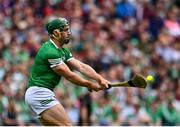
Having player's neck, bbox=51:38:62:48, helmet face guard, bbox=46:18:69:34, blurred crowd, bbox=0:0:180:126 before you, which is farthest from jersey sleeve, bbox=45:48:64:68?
blurred crowd, bbox=0:0:180:126

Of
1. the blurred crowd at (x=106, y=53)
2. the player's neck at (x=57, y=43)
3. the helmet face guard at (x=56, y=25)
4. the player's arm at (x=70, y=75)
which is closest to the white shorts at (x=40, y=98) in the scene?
the player's arm at (x=70, y=75)

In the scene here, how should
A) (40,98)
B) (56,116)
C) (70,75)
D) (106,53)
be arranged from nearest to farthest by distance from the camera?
1. (70,75)
2. (56,116)
3. (40,98)
4. (106,53)

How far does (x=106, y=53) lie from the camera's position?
18.8 meters

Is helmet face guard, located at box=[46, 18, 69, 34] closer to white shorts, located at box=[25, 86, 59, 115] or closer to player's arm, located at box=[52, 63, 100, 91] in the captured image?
player's arm, located at box=[52, 63, 100, 91]

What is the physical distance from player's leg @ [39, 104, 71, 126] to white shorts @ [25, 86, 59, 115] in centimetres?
6

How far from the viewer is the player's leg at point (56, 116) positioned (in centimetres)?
1121

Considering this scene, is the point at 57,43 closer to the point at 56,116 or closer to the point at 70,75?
the point at 70,75

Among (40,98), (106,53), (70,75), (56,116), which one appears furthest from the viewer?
(106,53)

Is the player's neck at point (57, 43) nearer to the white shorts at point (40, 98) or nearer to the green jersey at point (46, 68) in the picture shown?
the green jersey at point (46, 68)

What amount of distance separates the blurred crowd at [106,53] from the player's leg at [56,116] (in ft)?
15.6

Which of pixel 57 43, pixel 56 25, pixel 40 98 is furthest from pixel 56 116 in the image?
pixel 56 25

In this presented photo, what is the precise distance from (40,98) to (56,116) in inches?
13.4

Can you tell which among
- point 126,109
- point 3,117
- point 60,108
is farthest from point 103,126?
point 60,108

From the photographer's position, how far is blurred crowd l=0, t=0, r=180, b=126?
1673 centimetres
